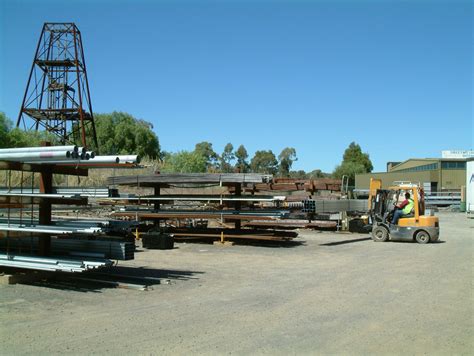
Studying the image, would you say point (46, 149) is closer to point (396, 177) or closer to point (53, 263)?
point (53, 263)

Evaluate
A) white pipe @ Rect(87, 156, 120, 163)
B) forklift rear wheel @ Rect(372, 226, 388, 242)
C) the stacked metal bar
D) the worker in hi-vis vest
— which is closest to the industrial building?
forklift rear wheel @ Rect(372, 226, 388, 242)

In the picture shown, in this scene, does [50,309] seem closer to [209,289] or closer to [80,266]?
[80,266]

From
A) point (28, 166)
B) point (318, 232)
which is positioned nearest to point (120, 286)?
point (28, 166)

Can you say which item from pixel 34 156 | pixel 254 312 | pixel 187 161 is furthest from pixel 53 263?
pixel 187 161

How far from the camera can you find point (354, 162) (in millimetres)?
99375

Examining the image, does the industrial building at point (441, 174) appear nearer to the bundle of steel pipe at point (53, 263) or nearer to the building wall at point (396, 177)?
the building wall at point (396, 177)

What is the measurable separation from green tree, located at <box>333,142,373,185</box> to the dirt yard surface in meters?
79.8

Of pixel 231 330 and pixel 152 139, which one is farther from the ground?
pixel 152 139

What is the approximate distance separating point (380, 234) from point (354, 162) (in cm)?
8177

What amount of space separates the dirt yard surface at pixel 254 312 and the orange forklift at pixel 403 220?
6.09 m

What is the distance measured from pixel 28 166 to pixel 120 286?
315cm

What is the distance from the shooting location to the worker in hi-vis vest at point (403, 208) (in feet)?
62.7

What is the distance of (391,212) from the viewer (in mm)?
19828

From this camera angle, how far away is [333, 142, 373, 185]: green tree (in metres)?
91.1
